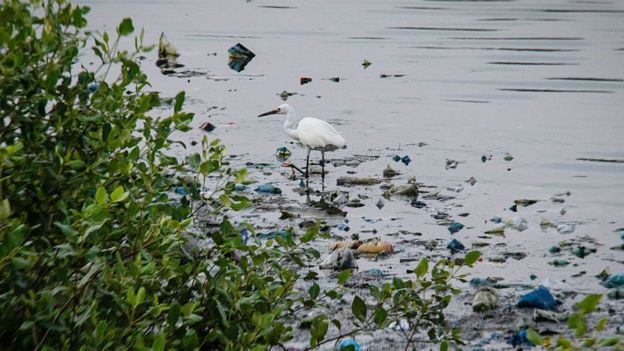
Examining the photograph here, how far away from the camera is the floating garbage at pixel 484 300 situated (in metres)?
5.45

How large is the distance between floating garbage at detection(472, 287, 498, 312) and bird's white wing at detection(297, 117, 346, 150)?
3.48 metres

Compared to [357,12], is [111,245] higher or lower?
higher

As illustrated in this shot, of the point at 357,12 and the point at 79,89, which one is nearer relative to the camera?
the point at 79,89

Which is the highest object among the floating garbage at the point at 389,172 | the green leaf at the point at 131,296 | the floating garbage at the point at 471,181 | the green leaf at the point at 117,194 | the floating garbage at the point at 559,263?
the green leaf at the point at 117,194

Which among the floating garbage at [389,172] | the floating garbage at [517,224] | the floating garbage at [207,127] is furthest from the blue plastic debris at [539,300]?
the floating garbage at [207,127]

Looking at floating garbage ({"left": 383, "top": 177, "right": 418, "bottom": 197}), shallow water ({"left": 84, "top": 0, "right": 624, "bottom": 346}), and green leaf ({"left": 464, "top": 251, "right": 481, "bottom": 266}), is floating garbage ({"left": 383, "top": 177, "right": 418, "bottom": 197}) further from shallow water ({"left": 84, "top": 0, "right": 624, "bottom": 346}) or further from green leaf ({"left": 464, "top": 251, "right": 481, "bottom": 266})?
green leaf ({"left": 464, "top": 251, "right": 481, "bottom": 266})

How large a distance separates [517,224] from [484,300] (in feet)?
6.01

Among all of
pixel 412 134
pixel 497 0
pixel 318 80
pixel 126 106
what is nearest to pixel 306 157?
pixel 412 134

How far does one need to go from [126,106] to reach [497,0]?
80.1ft

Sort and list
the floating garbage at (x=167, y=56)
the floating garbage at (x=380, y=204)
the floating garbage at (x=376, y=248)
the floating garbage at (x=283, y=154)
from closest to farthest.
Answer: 1. the floating garbage at (x=376, y=248)
2. the floating garbage at (x=380, y=204)
3. the floating garbage at (x=283, y=154)
4. the floating garbage at (x=167, y=56)

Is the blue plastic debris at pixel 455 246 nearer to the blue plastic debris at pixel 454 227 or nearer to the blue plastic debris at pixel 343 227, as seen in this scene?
the blue plastic debris at pixel 454 227

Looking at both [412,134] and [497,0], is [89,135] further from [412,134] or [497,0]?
[497,0]

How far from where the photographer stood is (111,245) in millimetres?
2674

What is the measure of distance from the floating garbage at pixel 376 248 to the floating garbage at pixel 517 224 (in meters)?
1.11
